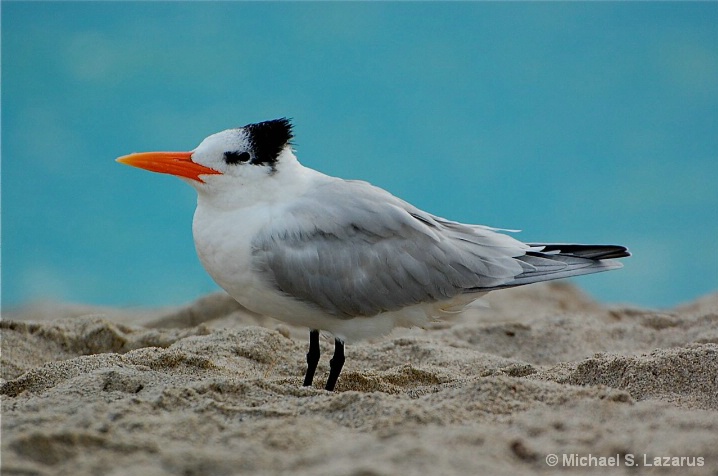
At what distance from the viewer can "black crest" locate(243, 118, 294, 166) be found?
409 centimetres

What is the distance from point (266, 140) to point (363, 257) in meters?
0.73

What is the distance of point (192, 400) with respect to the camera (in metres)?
3.17

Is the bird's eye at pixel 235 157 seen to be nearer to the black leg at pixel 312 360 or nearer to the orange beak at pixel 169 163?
the orange beak at pixel 169 163

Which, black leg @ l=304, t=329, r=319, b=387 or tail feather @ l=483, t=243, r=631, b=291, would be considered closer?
black leg @ l=304, t=329, r=319, b=387

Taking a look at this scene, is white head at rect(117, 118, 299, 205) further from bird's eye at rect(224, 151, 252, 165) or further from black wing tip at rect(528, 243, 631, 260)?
black wing tip at rect(528, 243, 631, 260)

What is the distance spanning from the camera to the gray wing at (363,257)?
12.9 ft

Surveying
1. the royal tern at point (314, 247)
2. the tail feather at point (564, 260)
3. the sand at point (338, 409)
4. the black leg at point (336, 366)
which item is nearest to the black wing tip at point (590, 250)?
the tail feather at point (564, 260)

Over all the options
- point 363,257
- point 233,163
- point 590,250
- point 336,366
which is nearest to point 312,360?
point 336,366

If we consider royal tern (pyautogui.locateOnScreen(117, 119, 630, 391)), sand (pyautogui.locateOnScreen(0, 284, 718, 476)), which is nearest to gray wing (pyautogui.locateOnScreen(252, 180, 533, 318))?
royal tern (pyautogui.locateOnScreen(117, 119, 630, 391))

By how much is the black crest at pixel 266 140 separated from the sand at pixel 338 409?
1.03 metres

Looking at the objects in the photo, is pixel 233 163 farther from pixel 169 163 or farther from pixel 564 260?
pixel 564 260

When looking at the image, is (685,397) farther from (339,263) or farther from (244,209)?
(244,209)

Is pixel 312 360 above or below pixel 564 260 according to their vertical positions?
below

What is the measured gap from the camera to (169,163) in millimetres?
4105
